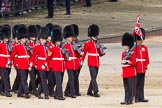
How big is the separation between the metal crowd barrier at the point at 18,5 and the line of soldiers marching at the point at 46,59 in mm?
18819

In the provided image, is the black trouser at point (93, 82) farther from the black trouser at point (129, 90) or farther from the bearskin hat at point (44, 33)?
the bearskin hat at point (44, 33)

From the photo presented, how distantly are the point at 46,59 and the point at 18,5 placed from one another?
837 inches

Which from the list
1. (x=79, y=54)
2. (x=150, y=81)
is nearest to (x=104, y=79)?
(x=150, y=81)

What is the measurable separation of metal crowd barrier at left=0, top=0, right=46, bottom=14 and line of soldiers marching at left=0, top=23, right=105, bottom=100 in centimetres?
1882

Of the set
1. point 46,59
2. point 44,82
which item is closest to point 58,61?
point 46,59

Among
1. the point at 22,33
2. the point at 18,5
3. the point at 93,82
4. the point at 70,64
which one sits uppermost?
the point at 22,33

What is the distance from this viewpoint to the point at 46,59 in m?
18.7

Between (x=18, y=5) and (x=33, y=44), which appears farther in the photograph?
(x=18, y=5)

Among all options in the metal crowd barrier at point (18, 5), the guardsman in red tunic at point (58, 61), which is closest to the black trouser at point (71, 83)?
the guardsman in red tunic at point (58, 61)

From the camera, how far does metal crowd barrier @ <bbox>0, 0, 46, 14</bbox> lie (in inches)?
1500

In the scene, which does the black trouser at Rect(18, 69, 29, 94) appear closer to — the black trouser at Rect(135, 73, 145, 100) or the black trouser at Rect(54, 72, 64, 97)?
the black trouser at Rect(54, 72, 64, 97)

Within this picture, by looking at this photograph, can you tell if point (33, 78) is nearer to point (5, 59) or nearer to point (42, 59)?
point (42, 59)

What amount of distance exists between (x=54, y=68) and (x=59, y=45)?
2.00 ft

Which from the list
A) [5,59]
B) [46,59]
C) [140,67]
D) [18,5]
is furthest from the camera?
[18,5]
